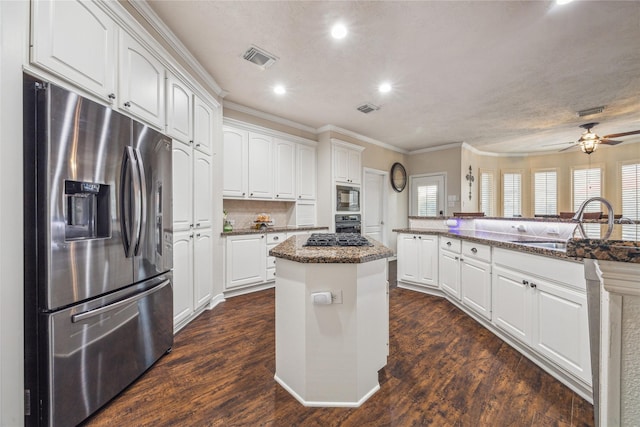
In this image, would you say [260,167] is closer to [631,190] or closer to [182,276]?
[182,276]

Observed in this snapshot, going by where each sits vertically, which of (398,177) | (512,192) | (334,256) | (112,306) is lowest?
(112,306)

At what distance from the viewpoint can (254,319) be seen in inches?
104

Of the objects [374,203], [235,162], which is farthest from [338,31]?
[374,203]

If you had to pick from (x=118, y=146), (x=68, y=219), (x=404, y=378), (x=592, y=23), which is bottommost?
(x=404, y=378)

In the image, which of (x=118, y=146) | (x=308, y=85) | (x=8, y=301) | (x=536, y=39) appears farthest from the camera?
(x=308, y=85)

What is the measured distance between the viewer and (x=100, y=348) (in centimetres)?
142

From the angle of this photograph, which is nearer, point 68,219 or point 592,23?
point 68,219

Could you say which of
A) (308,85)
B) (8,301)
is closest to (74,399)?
(8,301)

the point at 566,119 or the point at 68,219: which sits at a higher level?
the point at 566,119

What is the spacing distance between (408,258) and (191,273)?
2.73m

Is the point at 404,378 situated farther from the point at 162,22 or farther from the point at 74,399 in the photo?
the point at 162,22

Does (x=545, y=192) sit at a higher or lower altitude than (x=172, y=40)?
lower

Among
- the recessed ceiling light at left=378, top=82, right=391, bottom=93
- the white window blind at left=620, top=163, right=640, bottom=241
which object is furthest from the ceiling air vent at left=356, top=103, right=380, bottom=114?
the white window blind at left=620, top=163, right=640, bottom=241

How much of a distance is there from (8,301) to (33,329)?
0.18 metres
